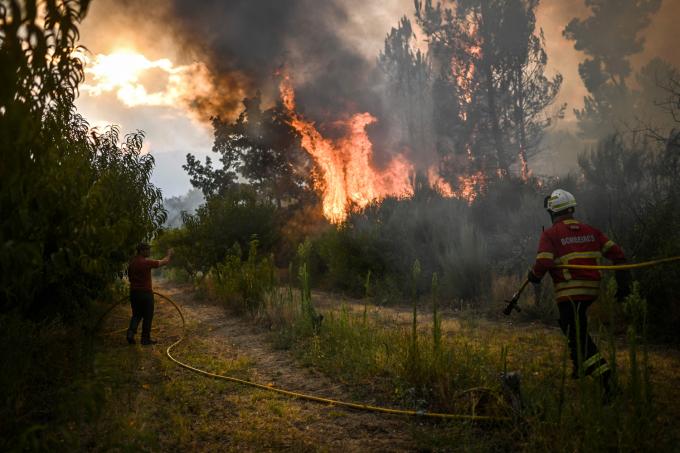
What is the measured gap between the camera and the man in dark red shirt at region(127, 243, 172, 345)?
788cm

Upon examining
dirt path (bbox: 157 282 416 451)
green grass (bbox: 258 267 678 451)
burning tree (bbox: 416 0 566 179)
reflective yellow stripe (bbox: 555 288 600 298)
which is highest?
burning tree (bbox: 416 0 566 179)

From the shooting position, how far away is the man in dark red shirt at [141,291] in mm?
7875

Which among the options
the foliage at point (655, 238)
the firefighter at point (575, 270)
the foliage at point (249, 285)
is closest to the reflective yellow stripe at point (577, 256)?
the firefighter at point (575, 270)

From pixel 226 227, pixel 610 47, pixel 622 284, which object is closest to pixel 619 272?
pixel 622 284

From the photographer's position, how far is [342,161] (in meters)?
27.5

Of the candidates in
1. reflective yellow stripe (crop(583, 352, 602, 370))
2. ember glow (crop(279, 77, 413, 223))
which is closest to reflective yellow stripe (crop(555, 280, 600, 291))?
reflective yellow stripe (crop(583, 352, 602, 370))

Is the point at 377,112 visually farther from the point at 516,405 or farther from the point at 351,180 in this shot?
the point at 516,405

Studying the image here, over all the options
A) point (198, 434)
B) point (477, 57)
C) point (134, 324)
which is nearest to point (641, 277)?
point (198, 434)

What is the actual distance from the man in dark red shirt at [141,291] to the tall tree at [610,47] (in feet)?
142

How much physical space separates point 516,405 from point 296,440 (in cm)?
200

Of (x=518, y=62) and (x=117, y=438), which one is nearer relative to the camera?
(x=117, y=438)

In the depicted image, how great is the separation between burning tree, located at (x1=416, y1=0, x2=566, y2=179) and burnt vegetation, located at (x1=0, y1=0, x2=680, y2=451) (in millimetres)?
154

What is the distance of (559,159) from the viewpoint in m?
56.9

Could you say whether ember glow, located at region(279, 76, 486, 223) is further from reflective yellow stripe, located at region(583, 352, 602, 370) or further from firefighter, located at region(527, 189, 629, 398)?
reflective yellow stripe, located at region(583, 352, 602, 370)
